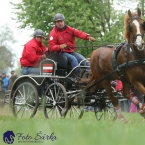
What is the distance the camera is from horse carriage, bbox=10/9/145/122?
7.04 metres

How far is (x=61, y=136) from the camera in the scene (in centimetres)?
328

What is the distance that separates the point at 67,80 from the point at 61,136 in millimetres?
5024

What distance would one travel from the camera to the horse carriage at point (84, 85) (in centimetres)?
704

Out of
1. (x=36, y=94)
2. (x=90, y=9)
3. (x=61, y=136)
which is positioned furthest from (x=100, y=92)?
(x=90, y=9)

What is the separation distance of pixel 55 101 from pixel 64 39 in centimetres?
131

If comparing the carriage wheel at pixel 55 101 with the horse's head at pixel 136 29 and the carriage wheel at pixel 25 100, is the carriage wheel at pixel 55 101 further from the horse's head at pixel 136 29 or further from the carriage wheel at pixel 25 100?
the horse's head at pixel 136 29

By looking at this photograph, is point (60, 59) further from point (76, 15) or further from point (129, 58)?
point (76, 15)

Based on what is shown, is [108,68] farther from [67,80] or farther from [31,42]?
[31,42]

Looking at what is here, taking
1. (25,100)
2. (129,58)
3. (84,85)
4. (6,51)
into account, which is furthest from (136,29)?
(6,51)

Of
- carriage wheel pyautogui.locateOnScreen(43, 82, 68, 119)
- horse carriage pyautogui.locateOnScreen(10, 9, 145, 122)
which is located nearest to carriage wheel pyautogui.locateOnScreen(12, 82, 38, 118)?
horse carriage pyautogui.locateOnScreen(10, 9, 145, 122)

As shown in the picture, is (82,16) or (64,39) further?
(82,16)

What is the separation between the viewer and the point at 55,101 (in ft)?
26.5

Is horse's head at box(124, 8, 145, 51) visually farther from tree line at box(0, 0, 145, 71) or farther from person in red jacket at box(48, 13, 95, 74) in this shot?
tree line at box(0, 0, 145, 71)

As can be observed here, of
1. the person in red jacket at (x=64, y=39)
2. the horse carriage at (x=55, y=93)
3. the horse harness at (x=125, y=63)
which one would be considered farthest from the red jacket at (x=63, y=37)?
the horse harness at (x=125, y=63)
